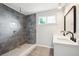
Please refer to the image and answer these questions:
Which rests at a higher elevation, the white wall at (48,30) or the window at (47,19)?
the window at (47,19)

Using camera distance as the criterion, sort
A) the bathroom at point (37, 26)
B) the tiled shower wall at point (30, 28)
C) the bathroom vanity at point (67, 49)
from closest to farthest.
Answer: the bathroom vanity at point (67, 49) → the bathroom at point (37, 26) → the tiled shower wall at point (30, 28)

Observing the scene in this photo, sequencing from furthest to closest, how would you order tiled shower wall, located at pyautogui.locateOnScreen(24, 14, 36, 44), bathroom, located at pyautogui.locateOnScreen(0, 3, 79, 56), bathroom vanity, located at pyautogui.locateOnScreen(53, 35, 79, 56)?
tiled shower wall, located at pyautogui.locateOnScreen(24, 14, 36, 44) < bathroom, located at pyautogui.locateOnScreen(0, 3, 79, 56) < bathroom vanity, located at pyautogui.locateOnScreen(53, 35, 79, 56)

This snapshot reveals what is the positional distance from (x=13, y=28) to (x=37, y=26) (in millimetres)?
593

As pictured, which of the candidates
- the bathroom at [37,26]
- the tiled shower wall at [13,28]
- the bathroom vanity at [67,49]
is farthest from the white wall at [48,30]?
the bathroom vanity at [67,49]

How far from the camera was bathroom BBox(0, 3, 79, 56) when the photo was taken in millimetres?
1288

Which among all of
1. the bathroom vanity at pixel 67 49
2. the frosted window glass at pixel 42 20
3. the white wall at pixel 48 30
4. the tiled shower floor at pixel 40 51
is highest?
the frosted window glass at pixel 42 20

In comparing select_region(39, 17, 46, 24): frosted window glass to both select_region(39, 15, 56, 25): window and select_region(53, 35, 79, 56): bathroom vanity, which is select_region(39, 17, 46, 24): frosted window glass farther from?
select_region(53, 35, 79, 56): bathroom vanity

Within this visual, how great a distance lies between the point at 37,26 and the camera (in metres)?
1.41

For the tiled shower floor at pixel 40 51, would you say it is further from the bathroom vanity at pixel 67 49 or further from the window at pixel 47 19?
the window at pixel 47 19

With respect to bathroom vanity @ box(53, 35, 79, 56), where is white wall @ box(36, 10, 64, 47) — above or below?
above

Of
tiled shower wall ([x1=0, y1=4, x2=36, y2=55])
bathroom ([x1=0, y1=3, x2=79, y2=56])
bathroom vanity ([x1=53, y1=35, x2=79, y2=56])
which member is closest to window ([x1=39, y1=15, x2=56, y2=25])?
bathroom ([x1=0, y1=3, x2=79, y2=56])

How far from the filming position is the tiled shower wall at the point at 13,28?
1.50 metres

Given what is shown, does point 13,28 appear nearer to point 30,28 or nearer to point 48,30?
point 30,28

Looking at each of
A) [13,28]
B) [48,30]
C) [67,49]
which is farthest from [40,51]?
[13,28]
